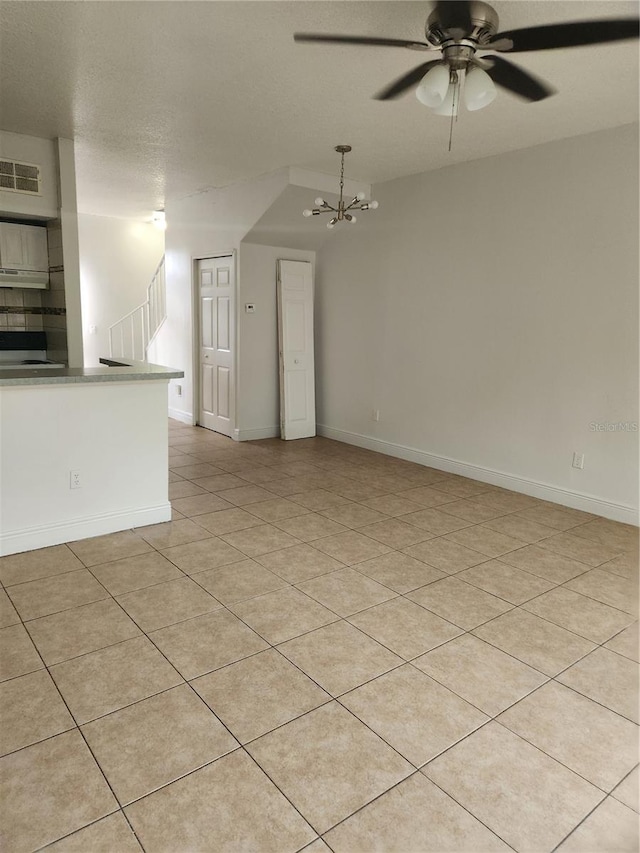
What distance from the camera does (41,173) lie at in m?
4.39

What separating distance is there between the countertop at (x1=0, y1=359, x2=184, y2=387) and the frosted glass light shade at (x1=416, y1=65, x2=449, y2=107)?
228cm

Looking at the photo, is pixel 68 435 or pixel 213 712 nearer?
pixel 213 712

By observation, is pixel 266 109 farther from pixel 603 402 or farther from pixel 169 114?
pixel 603 402

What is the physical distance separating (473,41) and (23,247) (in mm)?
3901

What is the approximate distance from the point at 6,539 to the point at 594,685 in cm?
316

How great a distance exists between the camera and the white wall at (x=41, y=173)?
4.27 meters

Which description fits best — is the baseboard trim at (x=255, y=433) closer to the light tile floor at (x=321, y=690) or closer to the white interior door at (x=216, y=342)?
the white interior door at (x=216, y=342)

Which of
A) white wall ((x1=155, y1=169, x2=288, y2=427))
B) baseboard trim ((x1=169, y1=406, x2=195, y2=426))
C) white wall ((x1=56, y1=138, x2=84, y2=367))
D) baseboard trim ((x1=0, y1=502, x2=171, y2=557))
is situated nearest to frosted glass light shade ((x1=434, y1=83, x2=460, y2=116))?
white wall ((x1=155, y1=169, x2=288, y2=427))

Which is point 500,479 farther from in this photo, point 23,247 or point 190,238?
point 190,238

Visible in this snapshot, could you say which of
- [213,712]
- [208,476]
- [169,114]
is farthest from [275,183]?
[213,712]

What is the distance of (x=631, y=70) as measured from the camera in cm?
298

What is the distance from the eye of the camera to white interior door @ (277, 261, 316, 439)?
252 inches

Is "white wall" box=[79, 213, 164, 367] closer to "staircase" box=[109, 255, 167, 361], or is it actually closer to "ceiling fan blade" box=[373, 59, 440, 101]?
"staircase" box=[109, 255, 167, 361]

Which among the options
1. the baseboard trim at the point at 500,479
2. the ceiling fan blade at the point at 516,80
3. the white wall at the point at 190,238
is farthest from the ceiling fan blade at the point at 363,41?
the baseboard trim at the point at 500,479
